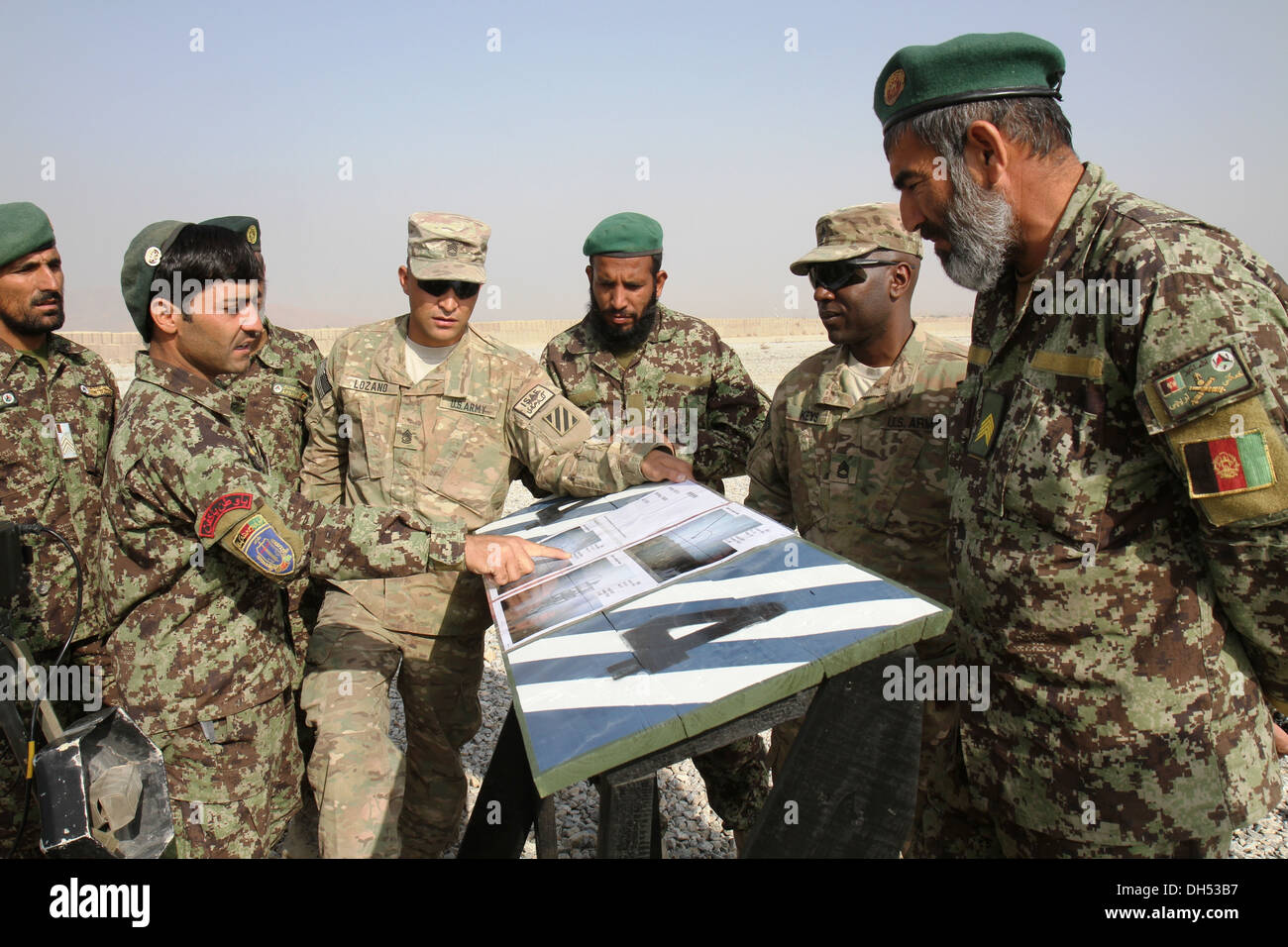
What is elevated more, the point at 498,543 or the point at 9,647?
the point at 498,543

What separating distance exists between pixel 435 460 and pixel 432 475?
7cm

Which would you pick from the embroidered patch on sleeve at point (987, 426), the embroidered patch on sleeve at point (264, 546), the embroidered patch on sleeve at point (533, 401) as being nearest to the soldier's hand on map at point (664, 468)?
the embroidered patch on sleeve at point (533, 401)

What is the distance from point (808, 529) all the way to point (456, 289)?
1.89m

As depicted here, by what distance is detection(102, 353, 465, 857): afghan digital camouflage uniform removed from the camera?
2609mm

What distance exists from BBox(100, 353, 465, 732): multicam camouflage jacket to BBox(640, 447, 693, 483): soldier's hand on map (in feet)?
2.78

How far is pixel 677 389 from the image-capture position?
464 centimetres

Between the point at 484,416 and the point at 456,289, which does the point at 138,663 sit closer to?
the point at 484,416

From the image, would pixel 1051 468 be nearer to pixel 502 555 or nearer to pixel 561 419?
pixel 502 555

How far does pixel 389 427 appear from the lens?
375cm

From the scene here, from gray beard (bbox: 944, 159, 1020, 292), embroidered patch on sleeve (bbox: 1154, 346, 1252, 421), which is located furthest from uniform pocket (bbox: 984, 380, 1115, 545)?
gray beard (bbox: 944, 159, 1020, 292)

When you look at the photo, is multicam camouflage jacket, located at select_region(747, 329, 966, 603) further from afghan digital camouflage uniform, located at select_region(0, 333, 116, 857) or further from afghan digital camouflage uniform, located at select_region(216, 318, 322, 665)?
afghan digital camouflage uniform, located at select_region(0, 333, 116, 857)

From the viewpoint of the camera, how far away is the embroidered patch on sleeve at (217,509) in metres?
2.59

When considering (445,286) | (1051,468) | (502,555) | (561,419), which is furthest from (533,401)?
(1051,468)

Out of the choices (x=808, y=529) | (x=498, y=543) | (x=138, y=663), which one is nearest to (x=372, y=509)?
(x=498, y=543)
